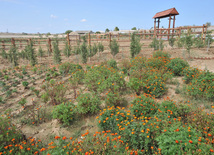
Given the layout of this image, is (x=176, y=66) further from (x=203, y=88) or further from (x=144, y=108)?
(x=144, y=108)

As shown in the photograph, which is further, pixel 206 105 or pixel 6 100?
pixel 6 100

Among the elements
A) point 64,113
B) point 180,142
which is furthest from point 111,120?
point 180,142

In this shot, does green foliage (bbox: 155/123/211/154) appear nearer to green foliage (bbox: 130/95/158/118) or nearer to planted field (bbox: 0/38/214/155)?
planted field (bbox: 0/38/214/155)

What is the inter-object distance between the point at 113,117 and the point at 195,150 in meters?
1.68

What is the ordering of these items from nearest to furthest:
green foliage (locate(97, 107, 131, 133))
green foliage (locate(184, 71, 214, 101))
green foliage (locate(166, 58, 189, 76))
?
green foliage (locate(97, 107, 131, 133)), green foliage (locate(184, 71, 214, 101)), green foliage (locate(166, 58, 189, 76))

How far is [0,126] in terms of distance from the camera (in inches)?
118

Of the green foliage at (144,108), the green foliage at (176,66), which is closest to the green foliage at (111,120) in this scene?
the green foliage at (144,108)

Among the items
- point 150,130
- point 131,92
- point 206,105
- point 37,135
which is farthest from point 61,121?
point 206,105

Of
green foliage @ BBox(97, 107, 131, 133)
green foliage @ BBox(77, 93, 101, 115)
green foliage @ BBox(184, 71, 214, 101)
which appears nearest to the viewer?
green foliage @ BBox(97, 107, 131, 133)

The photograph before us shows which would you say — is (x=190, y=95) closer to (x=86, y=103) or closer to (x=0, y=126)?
(x=86, y=103)

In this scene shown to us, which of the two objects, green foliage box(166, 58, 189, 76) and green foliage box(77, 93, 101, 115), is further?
green foliage box(166, 58, 189, 76)

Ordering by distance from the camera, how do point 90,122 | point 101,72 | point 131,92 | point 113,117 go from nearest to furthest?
point 113,117 → point 90,122 → point 131,92 → point 101,72

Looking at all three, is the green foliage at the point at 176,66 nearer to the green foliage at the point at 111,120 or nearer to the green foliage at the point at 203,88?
the green foliage at the point at 203,88

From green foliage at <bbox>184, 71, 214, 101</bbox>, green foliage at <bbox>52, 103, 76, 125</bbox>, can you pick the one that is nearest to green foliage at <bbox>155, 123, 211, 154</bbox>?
green foliage at <bbox>52, 103, 76, 125</bbox>
